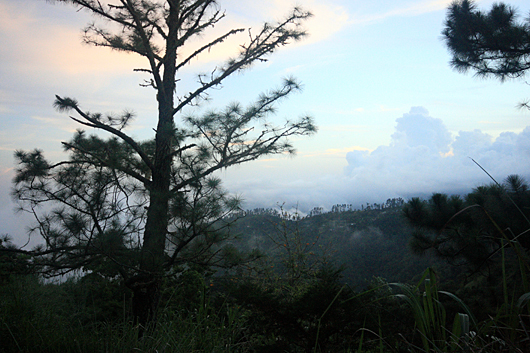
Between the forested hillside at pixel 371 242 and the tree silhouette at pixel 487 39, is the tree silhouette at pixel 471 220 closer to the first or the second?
the tree silhouette at pixel 487 39

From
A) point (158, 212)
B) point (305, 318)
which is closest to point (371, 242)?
point (158, 212)

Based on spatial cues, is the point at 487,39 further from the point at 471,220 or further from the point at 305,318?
the point at 305,318

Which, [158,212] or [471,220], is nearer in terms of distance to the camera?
[158,212]

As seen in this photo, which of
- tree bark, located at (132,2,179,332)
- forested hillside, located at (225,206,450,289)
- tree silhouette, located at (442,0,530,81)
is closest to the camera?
tree bark, located at (132,2,179,332)

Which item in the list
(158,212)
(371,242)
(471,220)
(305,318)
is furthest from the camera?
(371,242)

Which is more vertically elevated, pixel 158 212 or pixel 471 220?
pixel 158 212

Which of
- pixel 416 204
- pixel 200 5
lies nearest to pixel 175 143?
pixel 200 5

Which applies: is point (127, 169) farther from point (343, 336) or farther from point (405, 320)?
point (405, 320)

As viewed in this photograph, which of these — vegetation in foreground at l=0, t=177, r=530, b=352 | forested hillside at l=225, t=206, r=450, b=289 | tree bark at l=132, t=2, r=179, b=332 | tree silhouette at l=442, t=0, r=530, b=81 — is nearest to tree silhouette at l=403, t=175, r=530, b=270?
vegetation in foreground at l=0, t=177, r=530, b=352

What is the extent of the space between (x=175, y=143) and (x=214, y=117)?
0.64 meters

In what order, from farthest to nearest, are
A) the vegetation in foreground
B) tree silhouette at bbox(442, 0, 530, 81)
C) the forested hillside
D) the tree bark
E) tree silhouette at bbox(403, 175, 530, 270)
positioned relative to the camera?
1. the forested hillside
2. tree silhouette at bbox(442, 0, 530, 81)
3. tree silhouette at bbox(403, 175, 530, 270)
4. the tree bark
5. the vegetation in foreground

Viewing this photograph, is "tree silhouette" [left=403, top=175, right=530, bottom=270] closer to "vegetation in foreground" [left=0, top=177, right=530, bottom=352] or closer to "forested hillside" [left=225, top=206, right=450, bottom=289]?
"vegetation in foreground" [left=0, top=177, right=530, bottom=352]

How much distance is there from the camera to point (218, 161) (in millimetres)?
4281

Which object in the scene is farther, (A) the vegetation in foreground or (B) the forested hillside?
(B) the forested hillside
